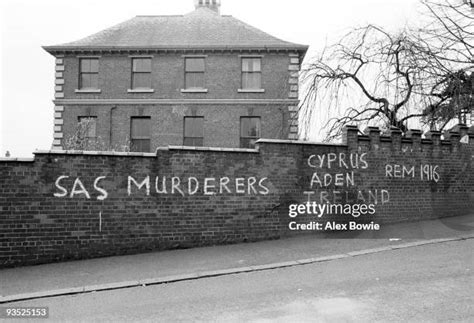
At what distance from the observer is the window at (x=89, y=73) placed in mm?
23656

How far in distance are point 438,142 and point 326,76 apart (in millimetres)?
4784

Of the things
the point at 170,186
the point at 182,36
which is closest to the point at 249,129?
the point at 182,36

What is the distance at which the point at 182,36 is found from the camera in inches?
960

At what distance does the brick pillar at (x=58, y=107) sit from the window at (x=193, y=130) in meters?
6.58

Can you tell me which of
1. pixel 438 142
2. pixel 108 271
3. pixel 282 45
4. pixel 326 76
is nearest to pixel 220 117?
pixel 282 45

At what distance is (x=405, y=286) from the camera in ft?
20.3

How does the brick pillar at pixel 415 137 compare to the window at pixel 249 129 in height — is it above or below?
below

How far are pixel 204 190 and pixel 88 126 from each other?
597 inches

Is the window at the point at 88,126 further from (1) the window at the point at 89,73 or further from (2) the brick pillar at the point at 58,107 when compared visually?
(1) the window at the point at 89,73

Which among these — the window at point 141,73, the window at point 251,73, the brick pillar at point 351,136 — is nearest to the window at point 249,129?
the window at point 251,73

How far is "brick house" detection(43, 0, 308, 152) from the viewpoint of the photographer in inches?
A: 914

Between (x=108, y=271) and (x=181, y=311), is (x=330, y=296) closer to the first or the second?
(x=181, y=311)

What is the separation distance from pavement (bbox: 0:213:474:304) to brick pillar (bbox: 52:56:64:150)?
53.2 feet

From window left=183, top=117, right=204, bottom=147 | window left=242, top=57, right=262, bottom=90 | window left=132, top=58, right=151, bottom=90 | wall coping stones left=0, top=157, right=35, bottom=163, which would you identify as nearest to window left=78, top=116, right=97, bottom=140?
window left=132, top=58, right=151, bottom=90
